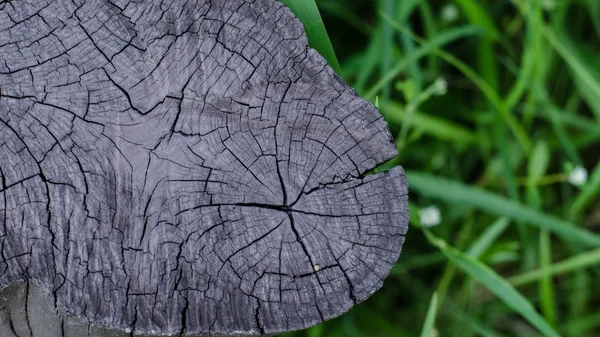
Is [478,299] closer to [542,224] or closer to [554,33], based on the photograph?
[542,224]

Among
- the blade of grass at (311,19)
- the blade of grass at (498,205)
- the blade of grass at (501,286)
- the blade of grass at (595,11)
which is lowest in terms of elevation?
the blade of grass at (501,286)

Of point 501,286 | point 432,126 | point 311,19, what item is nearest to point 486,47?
point 432,126

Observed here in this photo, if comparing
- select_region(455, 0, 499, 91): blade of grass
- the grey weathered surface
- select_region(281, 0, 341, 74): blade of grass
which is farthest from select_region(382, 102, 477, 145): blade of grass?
the grey weathered surface

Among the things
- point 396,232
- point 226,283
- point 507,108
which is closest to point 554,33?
point 507,108

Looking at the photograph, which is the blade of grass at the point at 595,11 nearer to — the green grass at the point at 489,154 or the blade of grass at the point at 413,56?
the green grass at the point at 489,154

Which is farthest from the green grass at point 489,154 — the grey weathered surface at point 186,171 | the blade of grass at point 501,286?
the grey weathered surface at point 186,171

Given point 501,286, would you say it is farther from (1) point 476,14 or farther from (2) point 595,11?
(2) point 595,11
